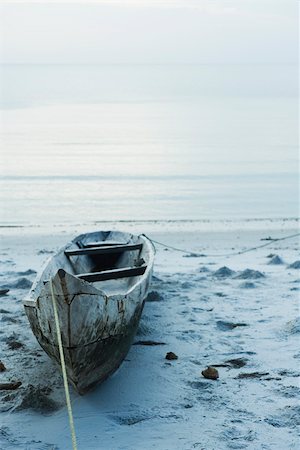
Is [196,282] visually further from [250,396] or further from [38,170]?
[38,170]

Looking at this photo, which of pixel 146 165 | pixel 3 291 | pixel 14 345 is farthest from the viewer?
pixel 146 165

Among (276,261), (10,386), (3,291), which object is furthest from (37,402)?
(276,261)

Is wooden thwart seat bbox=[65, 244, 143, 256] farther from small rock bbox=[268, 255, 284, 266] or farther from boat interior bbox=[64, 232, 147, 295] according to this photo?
small rock bbox=[268, 255, 284, 266]

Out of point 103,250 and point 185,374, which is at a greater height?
point 103,250

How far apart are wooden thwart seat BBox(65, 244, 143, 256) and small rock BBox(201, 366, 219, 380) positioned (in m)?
2.78

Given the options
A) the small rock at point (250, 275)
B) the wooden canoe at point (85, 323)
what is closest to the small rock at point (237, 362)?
the wooden canoe at point (85, 323)

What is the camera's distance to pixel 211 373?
17.3ft

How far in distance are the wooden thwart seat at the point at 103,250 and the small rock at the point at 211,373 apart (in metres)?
2.78

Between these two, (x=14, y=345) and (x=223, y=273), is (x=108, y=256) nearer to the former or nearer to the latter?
(x=223, y=273)

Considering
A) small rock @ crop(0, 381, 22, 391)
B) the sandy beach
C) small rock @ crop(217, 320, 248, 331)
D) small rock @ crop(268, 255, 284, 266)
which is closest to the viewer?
the sandy beach

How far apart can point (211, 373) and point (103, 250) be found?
299 centimetres

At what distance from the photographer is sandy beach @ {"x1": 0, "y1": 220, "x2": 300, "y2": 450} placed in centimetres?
440

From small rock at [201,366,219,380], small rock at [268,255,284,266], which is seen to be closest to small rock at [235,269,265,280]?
small rock at [268,255,284,266]

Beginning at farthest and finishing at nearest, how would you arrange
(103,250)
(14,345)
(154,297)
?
(103,250)
(154,297)
(14,345)
